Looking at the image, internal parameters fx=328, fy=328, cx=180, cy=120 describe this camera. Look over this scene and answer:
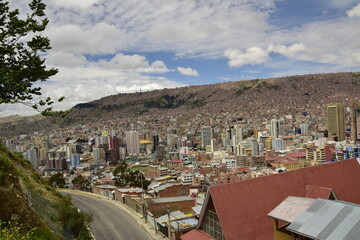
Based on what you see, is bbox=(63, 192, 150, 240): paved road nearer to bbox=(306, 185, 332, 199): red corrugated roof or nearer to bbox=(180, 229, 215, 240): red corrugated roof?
bbox=(180, 229, 215, 240): red corrugated roof

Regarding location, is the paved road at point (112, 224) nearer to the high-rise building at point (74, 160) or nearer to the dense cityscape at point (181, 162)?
the dense cityscape at point (181, 162)

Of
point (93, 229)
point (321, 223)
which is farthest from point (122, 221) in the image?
point (321, 223)

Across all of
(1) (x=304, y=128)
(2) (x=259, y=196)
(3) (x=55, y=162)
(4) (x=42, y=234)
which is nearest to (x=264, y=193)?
(2) (x=259, y=196)

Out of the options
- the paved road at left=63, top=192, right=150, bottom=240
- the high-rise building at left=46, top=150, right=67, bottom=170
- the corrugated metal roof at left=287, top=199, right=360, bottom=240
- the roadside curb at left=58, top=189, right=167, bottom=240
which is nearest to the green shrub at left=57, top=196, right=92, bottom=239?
the paved road at left=63, top=192, right=150, bottom=240

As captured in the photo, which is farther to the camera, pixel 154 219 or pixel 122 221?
pixel 122 221

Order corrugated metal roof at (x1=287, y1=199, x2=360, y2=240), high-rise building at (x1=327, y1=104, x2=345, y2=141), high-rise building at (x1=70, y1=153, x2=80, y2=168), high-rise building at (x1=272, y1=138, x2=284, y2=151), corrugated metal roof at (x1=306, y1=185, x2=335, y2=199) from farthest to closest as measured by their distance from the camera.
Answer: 1. high-rise building at (x1=327, y1=104, x2=345, y2=141)
2. high-rise building at (x1=272, y1=138, x2=284, y2=151)
3. high-rise building at (x1=70, y1=153, x2=80, y2=168)
4. corrugated metal roof at (x1=306, y1=185, x2=335, y2=199)
5. corrugated metal roof at (x1=287, y1=199, x2=360, y2=240)

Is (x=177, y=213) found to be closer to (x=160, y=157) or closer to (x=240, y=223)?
(x=240, y=223)
